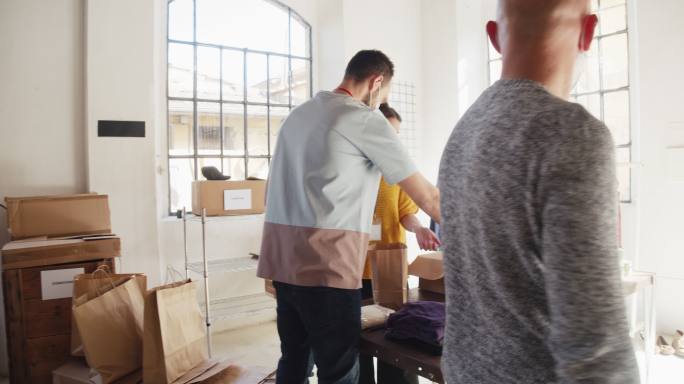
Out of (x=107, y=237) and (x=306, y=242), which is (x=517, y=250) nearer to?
(x=306, y=242)

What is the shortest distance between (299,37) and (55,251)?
2673 millimetres

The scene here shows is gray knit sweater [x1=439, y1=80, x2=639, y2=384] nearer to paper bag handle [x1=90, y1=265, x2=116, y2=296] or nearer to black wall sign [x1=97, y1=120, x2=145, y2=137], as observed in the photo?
paper bag handle [x1=90, y1=265, x2=116, y2=296]

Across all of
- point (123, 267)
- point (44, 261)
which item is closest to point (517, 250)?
point (44, 261)

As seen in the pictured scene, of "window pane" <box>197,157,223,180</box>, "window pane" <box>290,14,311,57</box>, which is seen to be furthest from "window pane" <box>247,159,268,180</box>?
"window pane" <box>290,14,311,57</box>

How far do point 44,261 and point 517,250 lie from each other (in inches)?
94.4

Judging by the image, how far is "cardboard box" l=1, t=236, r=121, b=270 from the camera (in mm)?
2266

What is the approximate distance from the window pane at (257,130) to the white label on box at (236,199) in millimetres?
765

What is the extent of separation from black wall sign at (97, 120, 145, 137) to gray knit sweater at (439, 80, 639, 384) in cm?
277

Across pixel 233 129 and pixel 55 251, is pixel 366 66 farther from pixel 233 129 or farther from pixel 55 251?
pixel 233 129

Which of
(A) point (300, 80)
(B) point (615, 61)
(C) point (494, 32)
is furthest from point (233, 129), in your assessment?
(C) point (494, 32)

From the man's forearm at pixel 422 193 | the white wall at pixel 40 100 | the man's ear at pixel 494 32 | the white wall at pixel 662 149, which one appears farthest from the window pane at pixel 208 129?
the man's ear at pixel 494 32

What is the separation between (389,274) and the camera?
1547 mm

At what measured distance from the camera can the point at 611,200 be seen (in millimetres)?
589

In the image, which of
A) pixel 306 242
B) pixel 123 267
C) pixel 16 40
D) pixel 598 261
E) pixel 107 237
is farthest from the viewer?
pixel 123 267
